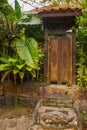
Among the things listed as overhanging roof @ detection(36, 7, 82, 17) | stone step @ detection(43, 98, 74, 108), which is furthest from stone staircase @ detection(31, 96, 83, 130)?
overhanging roof @ detection(36, 7, 82, 17)

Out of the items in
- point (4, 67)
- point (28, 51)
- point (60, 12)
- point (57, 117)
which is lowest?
point (57, 117)

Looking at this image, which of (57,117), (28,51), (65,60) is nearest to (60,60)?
(65,60)

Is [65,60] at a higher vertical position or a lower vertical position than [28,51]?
lower

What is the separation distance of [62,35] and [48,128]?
12.2ft

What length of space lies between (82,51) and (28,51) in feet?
6.58

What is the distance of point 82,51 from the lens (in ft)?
28.9

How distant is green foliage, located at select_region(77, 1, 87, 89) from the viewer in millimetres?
8023

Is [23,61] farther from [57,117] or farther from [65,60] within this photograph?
[57,117]

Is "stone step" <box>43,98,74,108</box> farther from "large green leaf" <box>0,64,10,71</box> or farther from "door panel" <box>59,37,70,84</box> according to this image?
"large green leaf" <box>0,64,10,71</box>

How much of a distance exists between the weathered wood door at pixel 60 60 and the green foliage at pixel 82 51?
15.6 inches

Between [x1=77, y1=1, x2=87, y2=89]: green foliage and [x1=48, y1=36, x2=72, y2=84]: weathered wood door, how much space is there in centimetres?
40

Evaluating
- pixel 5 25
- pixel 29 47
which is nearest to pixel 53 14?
pixel 29 47

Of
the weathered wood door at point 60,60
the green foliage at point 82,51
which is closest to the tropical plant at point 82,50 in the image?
the green foliage at point 82,51

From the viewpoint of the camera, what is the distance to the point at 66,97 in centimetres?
818
